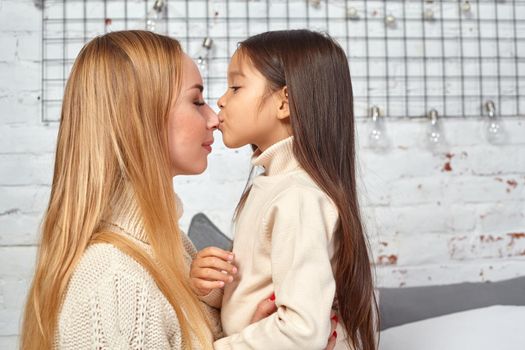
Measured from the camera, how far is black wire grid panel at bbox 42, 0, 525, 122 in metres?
1.96

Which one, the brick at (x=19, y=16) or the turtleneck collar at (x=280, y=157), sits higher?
the brick at (x=19, y=16)

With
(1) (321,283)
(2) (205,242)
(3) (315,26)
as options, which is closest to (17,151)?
(2) (205,242)

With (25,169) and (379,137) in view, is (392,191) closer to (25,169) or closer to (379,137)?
(379,137)

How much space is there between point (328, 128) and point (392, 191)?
817mm

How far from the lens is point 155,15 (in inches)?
77.6

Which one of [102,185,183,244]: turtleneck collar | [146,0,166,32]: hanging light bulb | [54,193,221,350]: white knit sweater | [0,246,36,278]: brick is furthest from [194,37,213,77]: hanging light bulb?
[54,193,221,350]: white knit sweater

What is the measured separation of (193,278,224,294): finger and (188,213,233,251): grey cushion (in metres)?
0.62

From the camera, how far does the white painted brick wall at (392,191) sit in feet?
6.33

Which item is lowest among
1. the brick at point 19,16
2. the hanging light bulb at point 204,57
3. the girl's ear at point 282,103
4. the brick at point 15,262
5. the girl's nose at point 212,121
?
the brick at point 15,262

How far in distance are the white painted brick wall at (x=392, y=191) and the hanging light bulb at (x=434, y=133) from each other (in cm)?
2

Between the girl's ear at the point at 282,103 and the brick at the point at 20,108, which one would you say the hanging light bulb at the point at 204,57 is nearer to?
the brick at the point at 20,108

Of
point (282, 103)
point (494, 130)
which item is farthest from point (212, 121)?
point (494, 130)

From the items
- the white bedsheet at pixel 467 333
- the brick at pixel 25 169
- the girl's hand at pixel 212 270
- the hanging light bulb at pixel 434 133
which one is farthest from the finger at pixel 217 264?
the hanging light bulb at pixel 434 133

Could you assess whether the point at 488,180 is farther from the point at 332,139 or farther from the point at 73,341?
the point at 73,341
